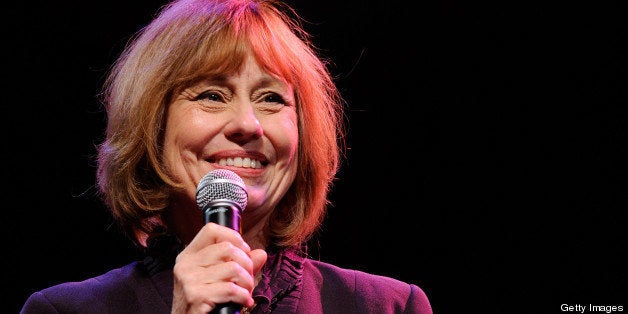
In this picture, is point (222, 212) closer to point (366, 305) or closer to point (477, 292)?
point (366, 305)

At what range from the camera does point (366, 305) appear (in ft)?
6.95

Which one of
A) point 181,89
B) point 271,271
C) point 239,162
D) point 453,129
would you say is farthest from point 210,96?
point 453,129

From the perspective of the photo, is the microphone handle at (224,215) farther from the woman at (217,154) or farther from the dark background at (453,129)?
the dark background at (453,129)

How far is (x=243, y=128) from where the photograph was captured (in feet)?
6.23

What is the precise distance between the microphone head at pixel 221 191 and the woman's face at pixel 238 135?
0.38 meters

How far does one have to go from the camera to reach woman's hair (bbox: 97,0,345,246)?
1.99m

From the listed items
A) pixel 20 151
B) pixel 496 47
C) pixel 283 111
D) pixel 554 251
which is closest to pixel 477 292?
pixel 554 251

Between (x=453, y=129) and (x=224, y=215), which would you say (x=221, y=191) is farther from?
(x=453, y=129)

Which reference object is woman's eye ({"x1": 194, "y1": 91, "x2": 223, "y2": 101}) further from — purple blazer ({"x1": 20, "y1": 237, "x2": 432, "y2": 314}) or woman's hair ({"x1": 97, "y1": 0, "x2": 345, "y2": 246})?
purple blazer ({"x1": 20, "y1": 237, "x2": 432, "y2": 314})

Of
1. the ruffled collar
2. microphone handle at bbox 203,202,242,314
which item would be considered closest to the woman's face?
the ruffled collar

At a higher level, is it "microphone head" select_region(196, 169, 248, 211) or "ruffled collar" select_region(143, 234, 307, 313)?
"microphone head" select_region(196, 169, 248, 211)

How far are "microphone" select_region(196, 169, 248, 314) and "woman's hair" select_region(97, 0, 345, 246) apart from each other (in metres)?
0.45

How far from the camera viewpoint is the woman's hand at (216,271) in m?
1.34

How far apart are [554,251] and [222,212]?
81.2 inches
